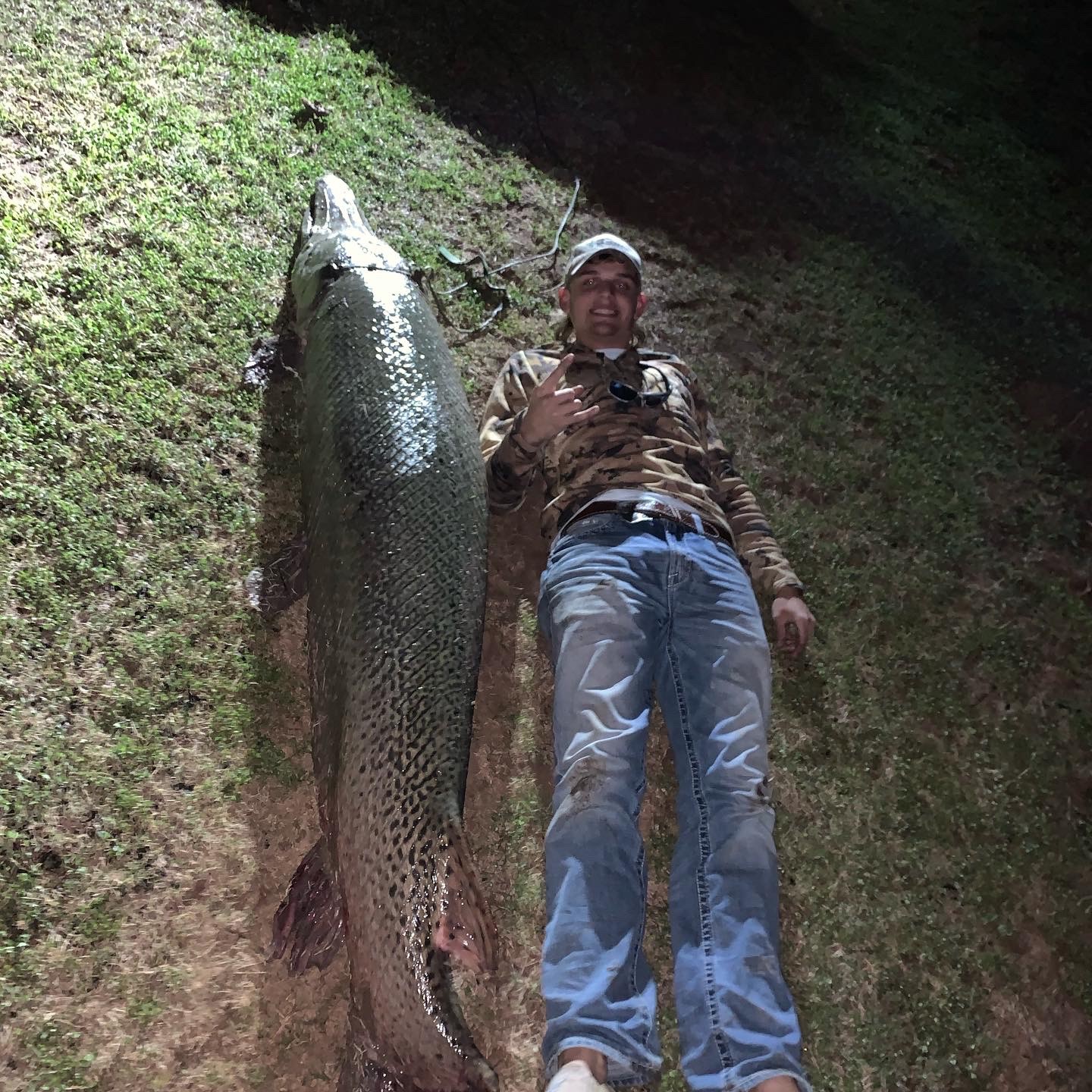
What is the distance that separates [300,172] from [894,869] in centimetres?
390

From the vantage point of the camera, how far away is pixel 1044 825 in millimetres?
2617

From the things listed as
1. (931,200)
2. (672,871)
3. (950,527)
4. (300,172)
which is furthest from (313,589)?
(931,200)

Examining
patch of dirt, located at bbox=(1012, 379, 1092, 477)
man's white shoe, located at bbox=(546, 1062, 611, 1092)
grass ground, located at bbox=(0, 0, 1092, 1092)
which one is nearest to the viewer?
man's white shoe, located at bbox=(546, 1062, 611, 1092)

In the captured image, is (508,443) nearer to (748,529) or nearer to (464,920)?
(748,529)

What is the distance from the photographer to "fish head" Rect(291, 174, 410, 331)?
305 centimetres

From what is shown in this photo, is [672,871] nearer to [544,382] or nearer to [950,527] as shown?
[544,382]

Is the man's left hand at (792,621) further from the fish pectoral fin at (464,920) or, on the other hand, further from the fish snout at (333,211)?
the fish snout at (333,211)

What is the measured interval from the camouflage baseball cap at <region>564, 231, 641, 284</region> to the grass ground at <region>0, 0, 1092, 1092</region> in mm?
533

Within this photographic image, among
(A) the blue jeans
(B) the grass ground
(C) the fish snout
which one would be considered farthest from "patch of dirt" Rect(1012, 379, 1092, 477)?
(C) the fish snout

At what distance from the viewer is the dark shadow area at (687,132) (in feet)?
14.7

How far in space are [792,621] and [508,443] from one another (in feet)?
3.88

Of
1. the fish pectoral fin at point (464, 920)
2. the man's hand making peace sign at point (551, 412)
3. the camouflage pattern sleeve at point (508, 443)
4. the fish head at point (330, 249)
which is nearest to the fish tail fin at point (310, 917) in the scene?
the fish pectoral fin at point (464, 920)

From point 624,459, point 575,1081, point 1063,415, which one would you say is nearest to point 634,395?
point 624,459

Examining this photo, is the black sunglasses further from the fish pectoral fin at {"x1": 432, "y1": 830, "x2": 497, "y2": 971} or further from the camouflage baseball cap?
the fish pectoral fin at {"x1": 432, "y1": 830, "x2": 497, "y2": 971}
